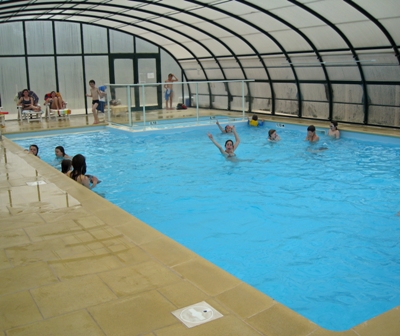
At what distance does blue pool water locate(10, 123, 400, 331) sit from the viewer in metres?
4.88

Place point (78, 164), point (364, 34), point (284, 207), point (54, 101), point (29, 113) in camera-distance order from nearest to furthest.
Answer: point (78, 164) < point (284, 207) < point (364, 34) < point (29, 113) < point (54, 101)

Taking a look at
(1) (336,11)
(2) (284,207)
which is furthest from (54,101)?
(2) (284,207)

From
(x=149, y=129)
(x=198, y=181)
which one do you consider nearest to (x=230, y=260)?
(x=198, y=181)

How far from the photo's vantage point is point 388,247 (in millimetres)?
5816

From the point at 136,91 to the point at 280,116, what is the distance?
19.8 feet

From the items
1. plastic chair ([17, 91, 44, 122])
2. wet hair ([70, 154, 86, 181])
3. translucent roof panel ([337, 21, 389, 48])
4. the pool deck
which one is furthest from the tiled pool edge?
plastic chair ([17, 91, 44, 122])

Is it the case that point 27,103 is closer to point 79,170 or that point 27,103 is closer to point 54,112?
point 54,112

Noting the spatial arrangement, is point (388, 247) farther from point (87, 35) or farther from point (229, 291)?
point (87, 35)

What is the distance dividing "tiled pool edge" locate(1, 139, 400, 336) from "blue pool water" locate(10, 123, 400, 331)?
3.43 feet

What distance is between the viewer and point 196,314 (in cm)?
320

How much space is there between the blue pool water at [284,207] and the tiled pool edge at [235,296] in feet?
3.43

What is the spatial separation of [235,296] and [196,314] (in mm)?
Result: 435

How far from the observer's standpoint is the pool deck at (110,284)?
3041 mm

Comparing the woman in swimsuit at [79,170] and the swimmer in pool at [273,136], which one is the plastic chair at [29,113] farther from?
the woman in swimsuit at [79,170]
